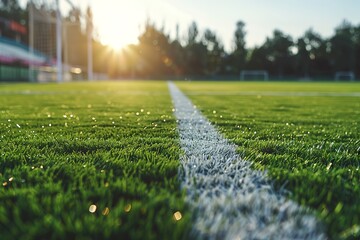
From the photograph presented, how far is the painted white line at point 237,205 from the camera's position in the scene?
83 cm

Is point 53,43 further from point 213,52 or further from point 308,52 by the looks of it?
point 308,52

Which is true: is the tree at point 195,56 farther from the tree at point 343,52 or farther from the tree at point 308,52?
the tree at point 343,52

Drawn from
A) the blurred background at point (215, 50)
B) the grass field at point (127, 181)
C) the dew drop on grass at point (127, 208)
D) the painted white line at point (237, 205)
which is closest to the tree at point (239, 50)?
the blurred background at point (215, 50)

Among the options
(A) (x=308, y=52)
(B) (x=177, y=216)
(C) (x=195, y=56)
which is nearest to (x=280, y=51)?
(A) (x=308, y=52)

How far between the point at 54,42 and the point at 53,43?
0.35 metres

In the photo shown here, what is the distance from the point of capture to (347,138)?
2.24m

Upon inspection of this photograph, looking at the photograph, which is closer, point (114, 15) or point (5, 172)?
point (5, 172)

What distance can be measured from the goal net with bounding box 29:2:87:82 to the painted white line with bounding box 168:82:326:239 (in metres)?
24.2

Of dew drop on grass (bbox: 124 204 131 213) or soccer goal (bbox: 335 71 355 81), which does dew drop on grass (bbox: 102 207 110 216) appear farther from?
soccer goal (bbox: 335 71 355 81)

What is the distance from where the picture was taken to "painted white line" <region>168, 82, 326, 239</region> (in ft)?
2.73

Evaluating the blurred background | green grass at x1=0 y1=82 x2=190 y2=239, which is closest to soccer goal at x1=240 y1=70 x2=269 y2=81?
the blurred background

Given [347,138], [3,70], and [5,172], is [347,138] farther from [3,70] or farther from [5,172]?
[3,70]

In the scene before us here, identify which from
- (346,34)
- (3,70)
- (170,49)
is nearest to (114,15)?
(3,70)

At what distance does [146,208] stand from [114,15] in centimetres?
2829
